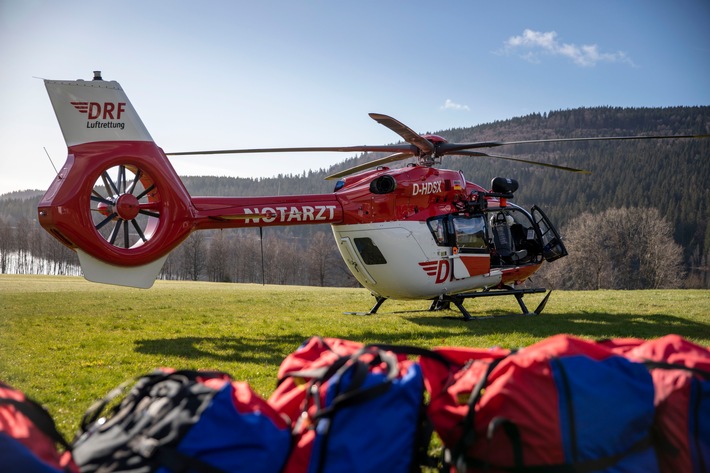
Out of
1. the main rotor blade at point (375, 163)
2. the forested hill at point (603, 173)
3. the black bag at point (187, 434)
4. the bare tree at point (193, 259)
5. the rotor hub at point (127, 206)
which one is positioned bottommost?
the bare tree at point (193, 259)

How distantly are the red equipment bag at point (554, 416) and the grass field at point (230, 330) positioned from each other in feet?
9.38

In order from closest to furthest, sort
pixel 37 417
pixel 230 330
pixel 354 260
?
pixel 37 417
pixel 230 330
pixel 354 260

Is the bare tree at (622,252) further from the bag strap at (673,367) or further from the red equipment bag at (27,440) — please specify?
the red equipment bag at (27,440)

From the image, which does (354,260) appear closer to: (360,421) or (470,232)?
(470,232)

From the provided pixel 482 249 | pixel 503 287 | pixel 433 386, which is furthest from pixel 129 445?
pixel 503 287

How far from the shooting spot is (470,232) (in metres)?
11.7

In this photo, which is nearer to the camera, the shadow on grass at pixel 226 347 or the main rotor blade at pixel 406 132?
the shadow on grass at pixel 226 347

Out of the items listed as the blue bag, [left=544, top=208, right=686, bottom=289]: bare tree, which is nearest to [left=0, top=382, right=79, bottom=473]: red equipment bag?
the blue bag

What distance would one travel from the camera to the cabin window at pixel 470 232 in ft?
37.9

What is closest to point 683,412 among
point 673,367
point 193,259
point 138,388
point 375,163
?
point 673,367

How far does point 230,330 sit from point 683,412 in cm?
823

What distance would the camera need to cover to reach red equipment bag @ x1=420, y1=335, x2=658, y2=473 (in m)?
2.79

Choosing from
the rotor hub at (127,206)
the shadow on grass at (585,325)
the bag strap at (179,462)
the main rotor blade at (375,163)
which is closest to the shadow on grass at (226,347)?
the rotor hub at (127,206)

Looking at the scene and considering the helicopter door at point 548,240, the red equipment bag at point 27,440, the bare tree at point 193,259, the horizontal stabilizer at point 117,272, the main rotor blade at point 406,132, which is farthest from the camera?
the bare tree at point 193,259
